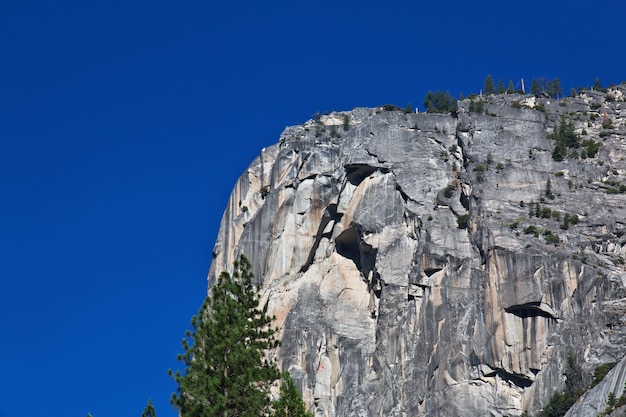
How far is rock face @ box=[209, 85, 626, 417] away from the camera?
10225 centimetres

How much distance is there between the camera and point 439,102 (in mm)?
144000

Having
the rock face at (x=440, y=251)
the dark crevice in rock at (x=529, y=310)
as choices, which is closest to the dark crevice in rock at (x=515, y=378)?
the rock face at (x=440, y=251)

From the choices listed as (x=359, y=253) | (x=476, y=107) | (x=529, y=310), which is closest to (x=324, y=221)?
(x=359, y=253)

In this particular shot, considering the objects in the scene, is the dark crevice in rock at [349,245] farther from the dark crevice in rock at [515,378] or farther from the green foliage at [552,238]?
the dark crevice in rock at [515,378]

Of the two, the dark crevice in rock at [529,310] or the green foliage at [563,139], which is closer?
the dark crevice in rock at [529,310]

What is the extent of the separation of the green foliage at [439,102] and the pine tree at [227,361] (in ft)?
296

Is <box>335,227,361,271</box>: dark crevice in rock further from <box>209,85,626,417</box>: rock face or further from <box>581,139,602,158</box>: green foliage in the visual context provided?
<box>581,139,602,158</box>: green foliage

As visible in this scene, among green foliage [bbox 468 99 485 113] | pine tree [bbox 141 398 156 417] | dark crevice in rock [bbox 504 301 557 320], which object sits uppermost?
green foliage [bbox 468 99 485 113]

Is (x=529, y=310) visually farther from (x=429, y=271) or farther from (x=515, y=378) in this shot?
(x=429, y=271)

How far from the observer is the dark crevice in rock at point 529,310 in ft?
336

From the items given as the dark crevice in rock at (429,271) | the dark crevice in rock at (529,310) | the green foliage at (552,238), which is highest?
the green foliage at (552,238)

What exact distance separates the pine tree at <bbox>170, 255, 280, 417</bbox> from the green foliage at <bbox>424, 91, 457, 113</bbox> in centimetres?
9035

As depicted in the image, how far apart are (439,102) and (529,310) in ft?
150

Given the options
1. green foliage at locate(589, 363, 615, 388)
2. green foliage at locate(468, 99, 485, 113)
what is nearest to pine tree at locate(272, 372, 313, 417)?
green foliage at locate(589, 363, 615, 388)
